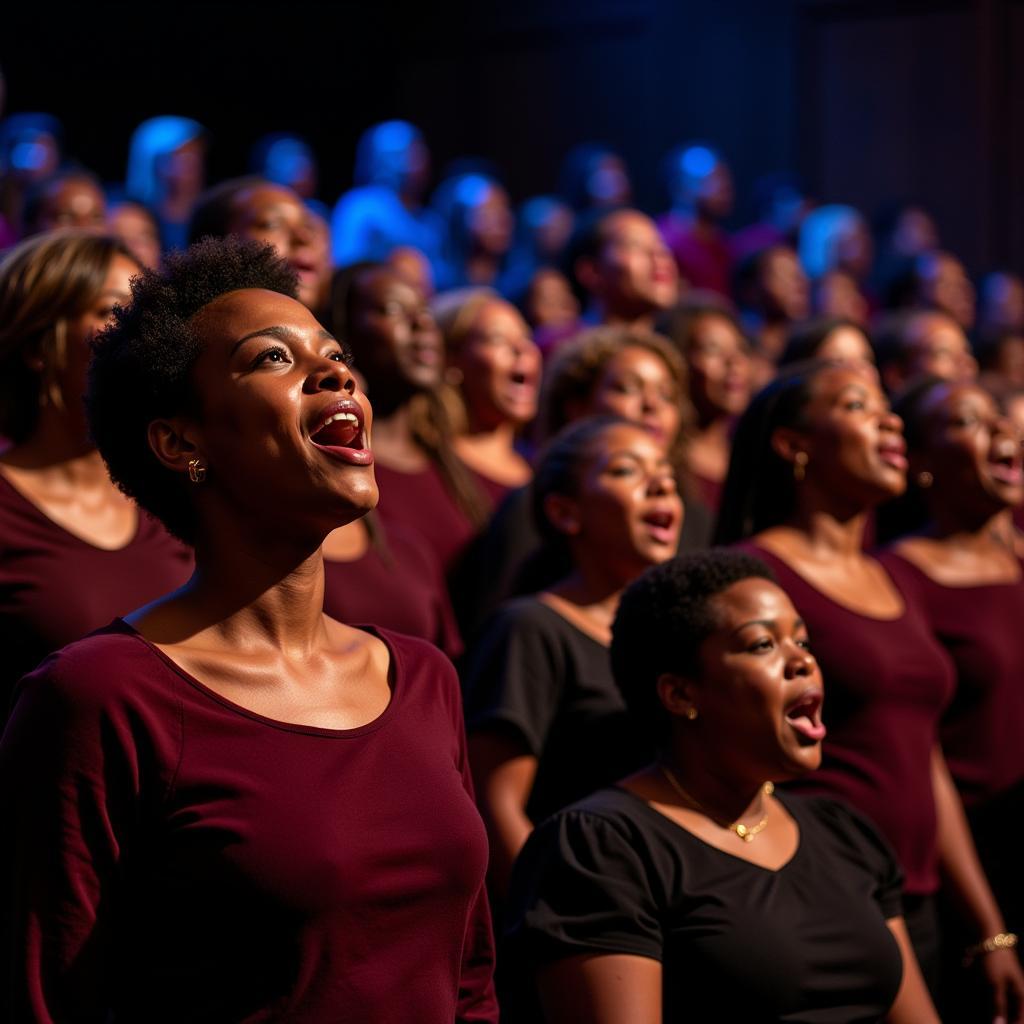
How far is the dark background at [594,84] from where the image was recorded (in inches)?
332

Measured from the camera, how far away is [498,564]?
308cm

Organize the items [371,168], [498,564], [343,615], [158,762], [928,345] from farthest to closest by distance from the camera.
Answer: [371,168] → [928,345] → [498,564] → [343,615] → [158,762]

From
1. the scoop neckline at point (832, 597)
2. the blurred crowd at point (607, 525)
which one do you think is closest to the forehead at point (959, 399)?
the blurred crowd at point (607, 525)

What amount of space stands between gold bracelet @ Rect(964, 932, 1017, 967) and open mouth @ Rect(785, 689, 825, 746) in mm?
836

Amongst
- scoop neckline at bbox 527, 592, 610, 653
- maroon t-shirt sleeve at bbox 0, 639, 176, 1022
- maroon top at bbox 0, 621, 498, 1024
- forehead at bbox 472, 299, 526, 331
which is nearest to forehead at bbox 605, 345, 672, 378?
forehead at bbox 472, 299, 526, 331

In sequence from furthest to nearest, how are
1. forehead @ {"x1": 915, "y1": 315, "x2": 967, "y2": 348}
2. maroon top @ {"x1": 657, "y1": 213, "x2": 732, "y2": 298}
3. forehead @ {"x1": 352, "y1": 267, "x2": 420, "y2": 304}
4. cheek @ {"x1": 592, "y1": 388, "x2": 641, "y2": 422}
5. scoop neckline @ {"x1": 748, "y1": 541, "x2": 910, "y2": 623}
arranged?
maroon top @ {"x1": 657, "y1": 213, "x2": 732, "y2": 298} < forehead @ {"x1": 915, "y1": 315, "x2": 967, "y2": 348} < forehead @ {"x1": 352, "y1": 267, "x2": 420, "y2": 304} < cheek @ {"x1": 592, "y1": 388, "x2": 641, "y2": 422} < scoop neckline @ {"x1": 748, "y1": 541, "x2": 910, "y2": 623}

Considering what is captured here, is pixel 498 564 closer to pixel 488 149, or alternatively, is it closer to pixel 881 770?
pixel 881 770

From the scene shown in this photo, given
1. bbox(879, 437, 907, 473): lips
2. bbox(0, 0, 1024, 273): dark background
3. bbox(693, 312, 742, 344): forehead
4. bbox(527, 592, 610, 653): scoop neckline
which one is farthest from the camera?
bbox(0, 0, 1024, 273): dark background

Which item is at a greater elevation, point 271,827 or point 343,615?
point 271,827

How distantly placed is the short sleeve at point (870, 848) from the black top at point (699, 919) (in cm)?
12

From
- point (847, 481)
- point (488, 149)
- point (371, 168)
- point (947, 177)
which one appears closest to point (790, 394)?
point (847, 481)

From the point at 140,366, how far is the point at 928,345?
327 cm

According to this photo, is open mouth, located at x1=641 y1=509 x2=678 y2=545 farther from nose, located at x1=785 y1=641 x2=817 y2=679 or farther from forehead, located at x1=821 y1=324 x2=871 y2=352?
forehead, located at x1=821 y1=324 x2=871 y2=352

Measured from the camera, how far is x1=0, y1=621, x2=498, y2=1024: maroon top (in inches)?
53.2
